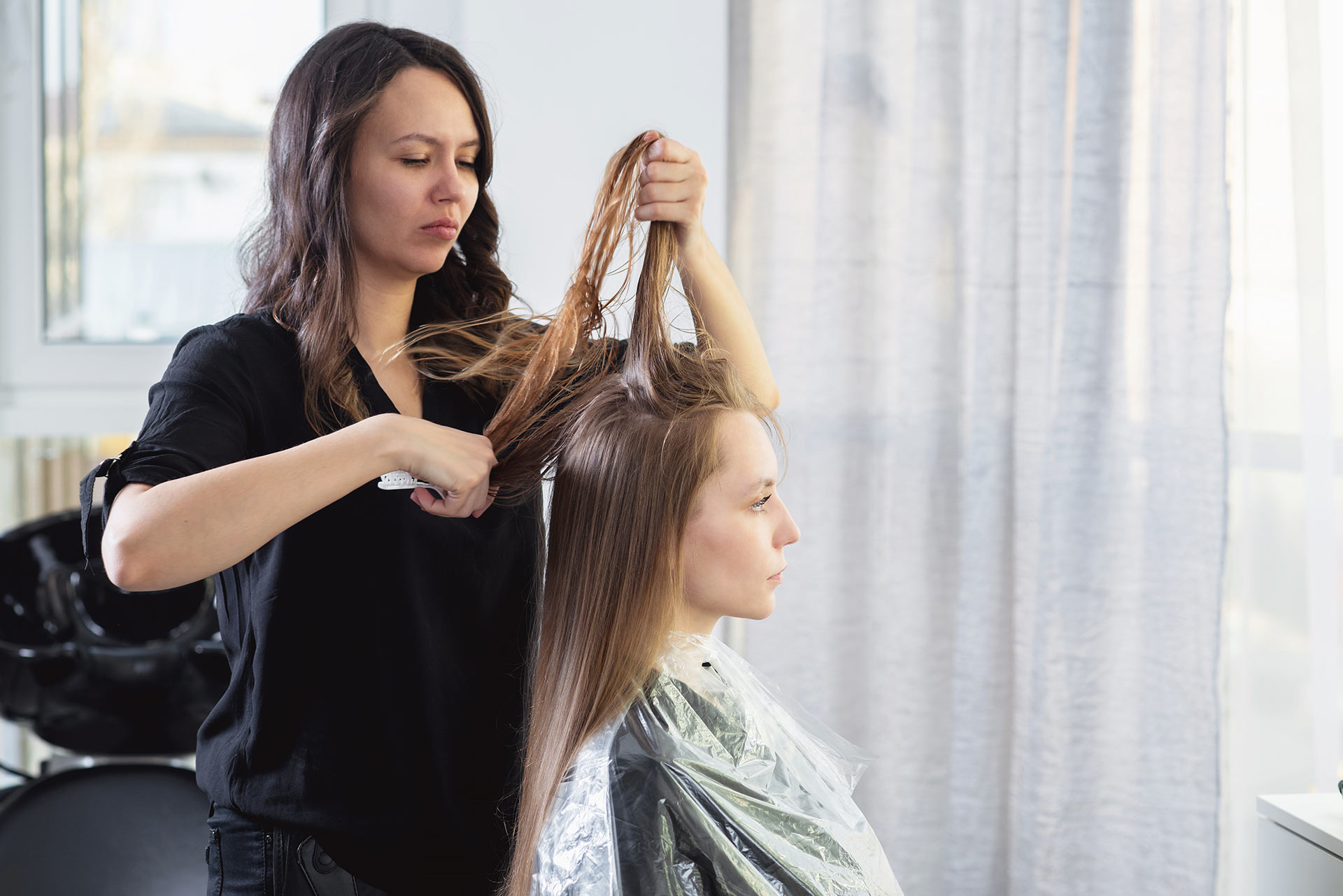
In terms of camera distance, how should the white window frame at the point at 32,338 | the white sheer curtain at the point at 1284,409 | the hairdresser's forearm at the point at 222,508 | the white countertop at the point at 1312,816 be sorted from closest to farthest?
1. the hairdresser's forearm at the point at 222,508
2. the white countertop at the point at 1312,816
3. the white sheer curtain at the point at 1284,409
4. the white window frame at the point at 32,338

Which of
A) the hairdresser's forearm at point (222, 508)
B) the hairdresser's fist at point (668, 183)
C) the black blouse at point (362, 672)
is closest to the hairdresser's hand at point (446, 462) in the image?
the hairdresser's forearm at point (222, 508)

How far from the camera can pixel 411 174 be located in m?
1.00

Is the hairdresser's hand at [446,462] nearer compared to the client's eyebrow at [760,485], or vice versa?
the hairdresser's hand at [446,462]

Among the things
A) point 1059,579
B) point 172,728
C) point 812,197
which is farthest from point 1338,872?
point 172,728

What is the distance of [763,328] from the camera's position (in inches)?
69.9

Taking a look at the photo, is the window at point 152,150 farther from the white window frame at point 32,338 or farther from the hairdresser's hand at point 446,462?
the hairdresser's hand at point 446,462

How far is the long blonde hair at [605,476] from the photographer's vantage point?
35.9 inches

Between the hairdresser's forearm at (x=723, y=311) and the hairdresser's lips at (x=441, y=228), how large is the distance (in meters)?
0.22

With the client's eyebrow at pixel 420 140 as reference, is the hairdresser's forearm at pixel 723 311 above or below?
below

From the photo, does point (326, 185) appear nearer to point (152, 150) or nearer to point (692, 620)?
point (692, 620)

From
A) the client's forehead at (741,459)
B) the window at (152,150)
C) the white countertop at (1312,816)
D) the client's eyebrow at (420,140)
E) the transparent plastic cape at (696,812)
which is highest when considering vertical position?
the window at (152,150)

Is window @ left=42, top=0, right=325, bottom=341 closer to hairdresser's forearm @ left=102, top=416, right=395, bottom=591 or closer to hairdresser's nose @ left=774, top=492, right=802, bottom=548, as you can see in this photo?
hairdresser's forearm @ left=102, top=416, right=395, bottom=591

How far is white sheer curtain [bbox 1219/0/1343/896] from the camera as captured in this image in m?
1.58

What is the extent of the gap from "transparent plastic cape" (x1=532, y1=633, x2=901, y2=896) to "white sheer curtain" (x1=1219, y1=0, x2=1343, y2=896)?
1.03m
